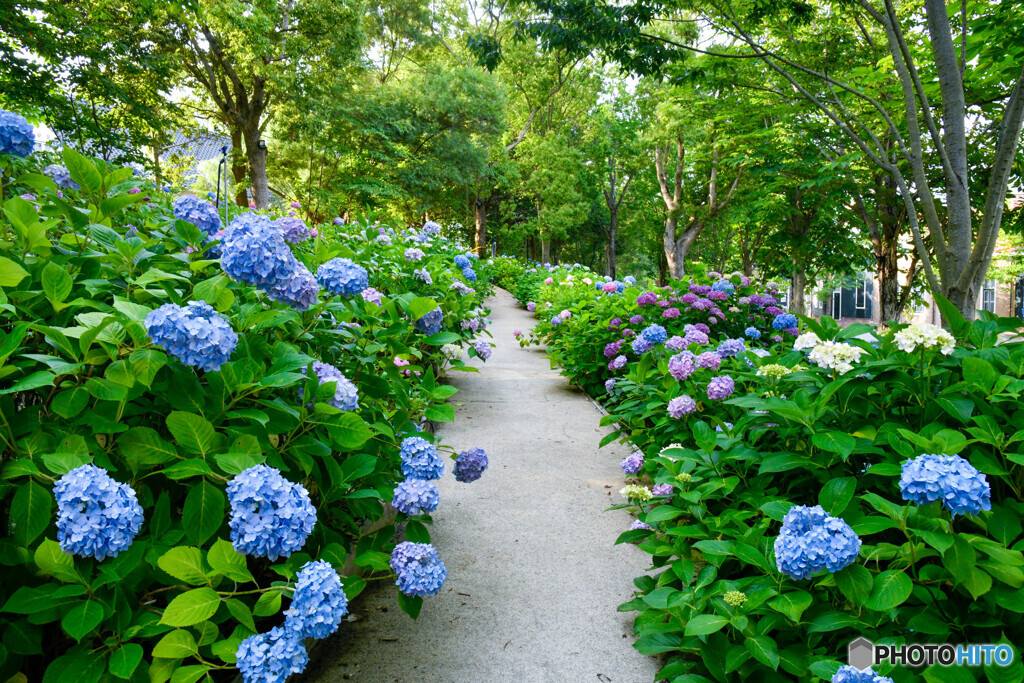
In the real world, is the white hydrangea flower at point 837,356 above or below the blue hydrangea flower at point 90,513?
above

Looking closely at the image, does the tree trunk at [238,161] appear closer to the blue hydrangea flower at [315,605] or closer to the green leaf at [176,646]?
the green leaf at [176,646]

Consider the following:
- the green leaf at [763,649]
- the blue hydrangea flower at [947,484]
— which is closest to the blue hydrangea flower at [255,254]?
the green leaf at [763,649]

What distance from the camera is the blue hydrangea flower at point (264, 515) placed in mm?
1249

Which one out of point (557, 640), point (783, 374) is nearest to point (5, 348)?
point (557, 640)

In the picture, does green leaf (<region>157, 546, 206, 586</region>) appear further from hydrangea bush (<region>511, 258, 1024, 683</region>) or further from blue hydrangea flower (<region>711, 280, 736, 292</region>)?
blue hydrangea flower (<region>711, 280, 736, 292</region>)

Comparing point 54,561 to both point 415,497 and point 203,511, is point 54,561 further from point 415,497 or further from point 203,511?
point 415,497

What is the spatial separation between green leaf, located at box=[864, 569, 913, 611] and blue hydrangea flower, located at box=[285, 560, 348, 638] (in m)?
1.34

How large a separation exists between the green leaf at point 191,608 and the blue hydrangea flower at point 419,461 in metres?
0.72

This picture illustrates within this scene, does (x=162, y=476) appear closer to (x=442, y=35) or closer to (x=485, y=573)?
(x=485, y=573)

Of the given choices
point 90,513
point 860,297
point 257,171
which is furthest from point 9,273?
point 860,297

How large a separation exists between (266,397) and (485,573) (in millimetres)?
1452

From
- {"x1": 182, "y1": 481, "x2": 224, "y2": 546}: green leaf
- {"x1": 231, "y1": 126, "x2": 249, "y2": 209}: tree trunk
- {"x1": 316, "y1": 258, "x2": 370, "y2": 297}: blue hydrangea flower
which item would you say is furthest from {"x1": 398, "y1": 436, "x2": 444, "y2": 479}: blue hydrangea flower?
{"x1": 231, "y1": 126, "x2": 249, "y2": 209}: tree trunk

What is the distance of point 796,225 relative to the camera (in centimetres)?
1592

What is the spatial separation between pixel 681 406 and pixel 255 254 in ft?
6.38
